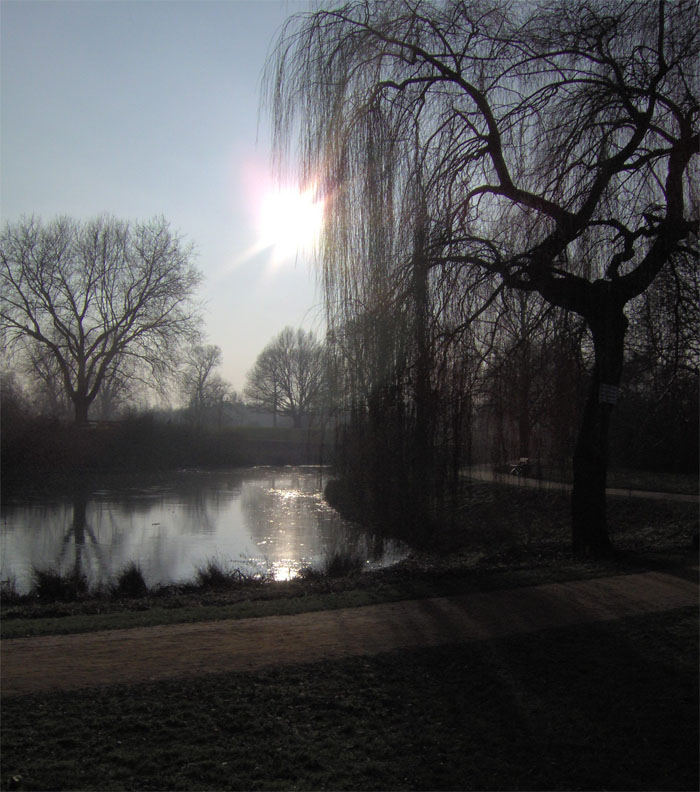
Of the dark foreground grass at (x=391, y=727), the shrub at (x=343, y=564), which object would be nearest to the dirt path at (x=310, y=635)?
the dark foreground grass at (x=391, y=727)

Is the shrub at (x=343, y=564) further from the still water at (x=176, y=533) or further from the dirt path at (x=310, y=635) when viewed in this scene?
the dirt path at (x=310, y=635)

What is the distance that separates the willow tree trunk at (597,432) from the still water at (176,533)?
249 centimetres

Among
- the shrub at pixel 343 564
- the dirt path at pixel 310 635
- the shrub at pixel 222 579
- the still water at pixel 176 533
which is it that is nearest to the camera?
the dirt path at pixel 310 635

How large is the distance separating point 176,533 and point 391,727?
1276 centimetres

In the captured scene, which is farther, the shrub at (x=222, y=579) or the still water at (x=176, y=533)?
the still water at (x=176, y=533)

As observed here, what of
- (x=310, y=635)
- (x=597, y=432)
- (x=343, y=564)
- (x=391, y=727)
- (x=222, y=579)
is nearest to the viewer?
(x=391, y=727)

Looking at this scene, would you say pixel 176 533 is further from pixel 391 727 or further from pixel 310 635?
pixel 391 727

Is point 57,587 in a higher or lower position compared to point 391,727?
lower

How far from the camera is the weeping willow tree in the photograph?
6961 millimetres

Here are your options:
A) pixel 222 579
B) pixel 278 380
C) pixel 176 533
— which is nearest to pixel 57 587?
pixel 222 579

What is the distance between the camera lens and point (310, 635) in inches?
Answer: 237

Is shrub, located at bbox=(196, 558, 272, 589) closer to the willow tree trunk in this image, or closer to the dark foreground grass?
the willow tree trunk

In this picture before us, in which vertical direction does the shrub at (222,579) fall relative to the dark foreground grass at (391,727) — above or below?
below

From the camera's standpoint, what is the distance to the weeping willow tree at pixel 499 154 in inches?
274
